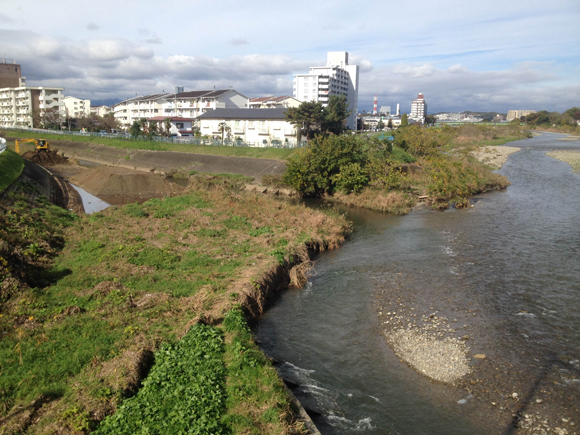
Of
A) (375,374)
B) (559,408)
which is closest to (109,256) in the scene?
(375,374)

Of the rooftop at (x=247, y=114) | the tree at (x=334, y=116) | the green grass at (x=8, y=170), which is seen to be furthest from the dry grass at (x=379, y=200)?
the rooftop at (x=247, y=114)

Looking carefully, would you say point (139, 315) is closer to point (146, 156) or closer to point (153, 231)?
point (153, 231)

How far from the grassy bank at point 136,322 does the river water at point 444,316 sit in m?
1.62

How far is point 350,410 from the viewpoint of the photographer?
33.3 ft

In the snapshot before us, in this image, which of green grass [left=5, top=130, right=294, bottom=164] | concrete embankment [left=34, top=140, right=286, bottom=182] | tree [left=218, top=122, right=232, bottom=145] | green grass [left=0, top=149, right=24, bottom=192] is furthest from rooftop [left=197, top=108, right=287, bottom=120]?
green grass [left=0, top=149, right=24, bottom=192]

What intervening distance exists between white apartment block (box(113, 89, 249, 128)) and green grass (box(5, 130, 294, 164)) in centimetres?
1816

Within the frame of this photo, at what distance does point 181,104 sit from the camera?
88.1m

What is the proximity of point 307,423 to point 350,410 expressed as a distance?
5.82 ft

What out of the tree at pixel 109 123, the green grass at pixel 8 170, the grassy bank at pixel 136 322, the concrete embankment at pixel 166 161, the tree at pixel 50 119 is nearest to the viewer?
the grassy bank at pixel 136 322

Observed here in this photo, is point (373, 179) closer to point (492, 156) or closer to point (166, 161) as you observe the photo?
point (166, 161)

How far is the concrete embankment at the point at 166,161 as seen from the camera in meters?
48.9

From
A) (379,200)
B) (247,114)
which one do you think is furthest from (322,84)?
(379,200)

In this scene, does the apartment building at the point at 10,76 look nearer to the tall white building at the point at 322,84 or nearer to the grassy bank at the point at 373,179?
the tall white building at the point at 322,84

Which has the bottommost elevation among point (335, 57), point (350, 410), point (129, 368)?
point (350, 410)
